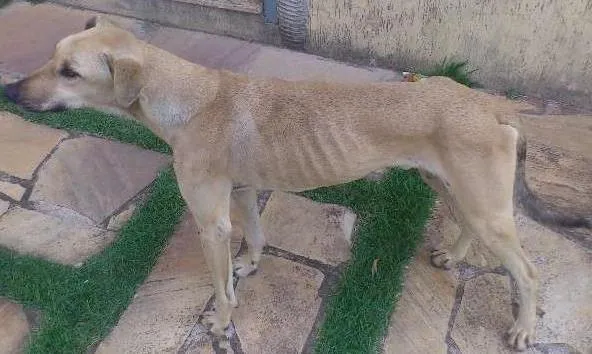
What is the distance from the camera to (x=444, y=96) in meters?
2.88

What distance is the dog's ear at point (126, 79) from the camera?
9.20 ft

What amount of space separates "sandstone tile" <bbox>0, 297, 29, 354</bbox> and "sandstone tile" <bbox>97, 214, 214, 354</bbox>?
1.63ft

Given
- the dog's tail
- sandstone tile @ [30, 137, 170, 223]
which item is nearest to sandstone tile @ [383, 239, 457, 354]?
the dog's tail

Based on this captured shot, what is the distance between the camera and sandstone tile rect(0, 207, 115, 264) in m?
3.91

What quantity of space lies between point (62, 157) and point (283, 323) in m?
2.28

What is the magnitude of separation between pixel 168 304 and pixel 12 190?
165 centimetres

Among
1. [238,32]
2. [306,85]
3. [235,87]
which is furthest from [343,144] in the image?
[238,32]

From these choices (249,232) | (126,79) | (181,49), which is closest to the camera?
(126,79)

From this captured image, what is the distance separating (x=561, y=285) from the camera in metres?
3.67

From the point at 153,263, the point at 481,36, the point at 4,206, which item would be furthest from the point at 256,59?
the point at 4,206

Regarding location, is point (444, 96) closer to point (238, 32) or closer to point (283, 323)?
point (283, 323)

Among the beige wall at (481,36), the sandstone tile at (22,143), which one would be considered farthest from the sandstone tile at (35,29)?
the beige wall at (481,36)

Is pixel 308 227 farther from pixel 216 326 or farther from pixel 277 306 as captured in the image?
pixel 216 326

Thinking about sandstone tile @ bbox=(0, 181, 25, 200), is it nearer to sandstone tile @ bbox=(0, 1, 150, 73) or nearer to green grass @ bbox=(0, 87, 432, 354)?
green grass @ bbox=(0, 87, 432, 354)
